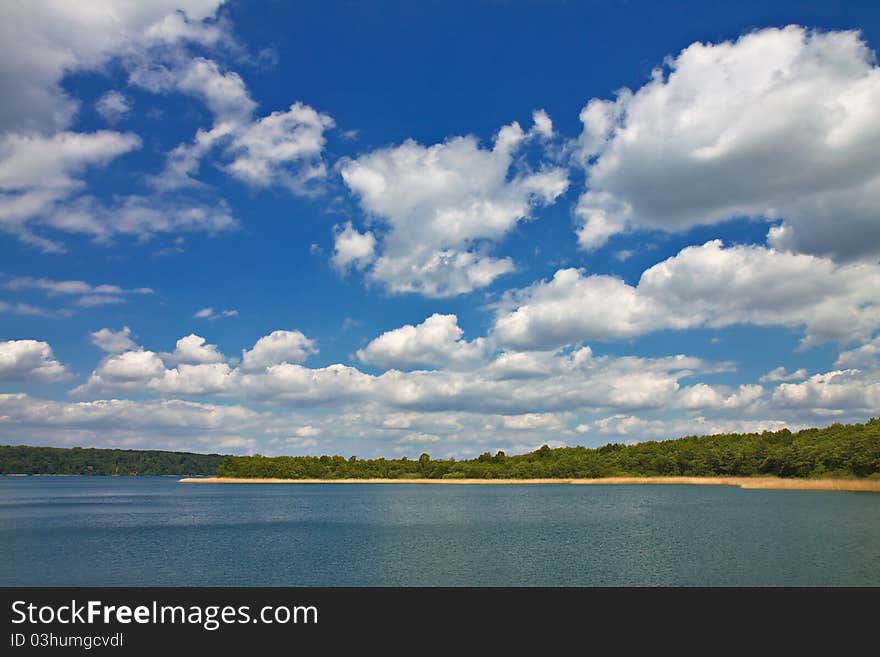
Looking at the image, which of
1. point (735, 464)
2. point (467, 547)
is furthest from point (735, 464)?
point (467, 547)

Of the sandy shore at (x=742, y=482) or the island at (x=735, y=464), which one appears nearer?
the sandy shore at (x=742, y=482)

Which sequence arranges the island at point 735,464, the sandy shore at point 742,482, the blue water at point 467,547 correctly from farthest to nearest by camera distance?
the island at point 735,464
the sandy shore at point 742,482
the blue water at point 467,547

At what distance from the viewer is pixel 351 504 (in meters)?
108

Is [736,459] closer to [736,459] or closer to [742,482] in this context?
[736,459]

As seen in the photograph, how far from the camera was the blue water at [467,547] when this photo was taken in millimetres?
39719

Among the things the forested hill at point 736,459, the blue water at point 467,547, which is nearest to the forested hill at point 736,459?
the forested hill at point 736,459

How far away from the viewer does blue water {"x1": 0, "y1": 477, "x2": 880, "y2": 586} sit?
3972cm

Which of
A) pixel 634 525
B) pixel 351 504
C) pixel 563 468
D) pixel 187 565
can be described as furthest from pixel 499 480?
pixel 187 565

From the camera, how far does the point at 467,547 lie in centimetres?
5169

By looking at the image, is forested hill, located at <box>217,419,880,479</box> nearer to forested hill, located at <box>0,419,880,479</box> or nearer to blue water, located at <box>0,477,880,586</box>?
forested hill, located at <box>0,419,880,479</box>

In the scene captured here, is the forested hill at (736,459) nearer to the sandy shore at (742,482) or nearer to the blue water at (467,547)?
the sandy shore at (742,482)

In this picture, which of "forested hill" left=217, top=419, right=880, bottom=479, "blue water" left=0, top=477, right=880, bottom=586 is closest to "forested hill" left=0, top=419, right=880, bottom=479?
"forested hill" left=217, top=419, right=880, bottom=479

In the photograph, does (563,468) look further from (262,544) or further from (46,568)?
(46,568)
